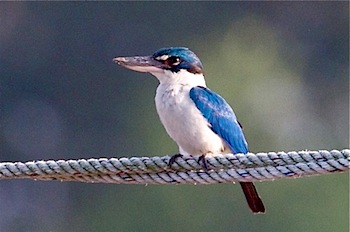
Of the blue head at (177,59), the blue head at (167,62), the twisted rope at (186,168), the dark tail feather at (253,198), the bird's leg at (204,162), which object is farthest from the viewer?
the blue head at (177,59)

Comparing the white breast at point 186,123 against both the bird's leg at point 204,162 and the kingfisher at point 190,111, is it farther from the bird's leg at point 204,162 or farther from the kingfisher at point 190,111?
the bird's leg at point 204,162

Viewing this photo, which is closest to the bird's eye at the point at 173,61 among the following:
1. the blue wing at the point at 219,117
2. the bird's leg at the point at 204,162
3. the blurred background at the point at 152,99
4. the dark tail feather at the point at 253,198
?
the blue wing at the point at 219,117

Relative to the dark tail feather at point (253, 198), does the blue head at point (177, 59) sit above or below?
above

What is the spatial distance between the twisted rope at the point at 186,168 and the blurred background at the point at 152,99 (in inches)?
311

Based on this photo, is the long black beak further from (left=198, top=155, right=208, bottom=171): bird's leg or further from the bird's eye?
(left=198, top=155, right=208, bottom=171): bird's leg

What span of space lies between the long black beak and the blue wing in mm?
177

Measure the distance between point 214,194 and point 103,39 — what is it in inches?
208

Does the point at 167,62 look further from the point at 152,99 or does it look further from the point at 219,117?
the point at 152,99

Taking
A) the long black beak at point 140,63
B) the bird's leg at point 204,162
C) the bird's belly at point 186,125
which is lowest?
the bird's leg at point 204,162

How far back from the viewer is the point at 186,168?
5359mm

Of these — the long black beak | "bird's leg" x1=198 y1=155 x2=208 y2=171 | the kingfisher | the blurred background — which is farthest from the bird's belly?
the blurred background

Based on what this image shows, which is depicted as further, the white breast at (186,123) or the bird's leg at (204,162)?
the white breast at (186,123)

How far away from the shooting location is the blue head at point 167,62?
6.06 m

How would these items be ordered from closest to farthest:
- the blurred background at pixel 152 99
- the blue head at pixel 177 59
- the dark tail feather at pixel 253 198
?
the dark tail feather at pixel 253 198 → the blue head at pixel 177 59 → the blurred background at pixel 152 99
